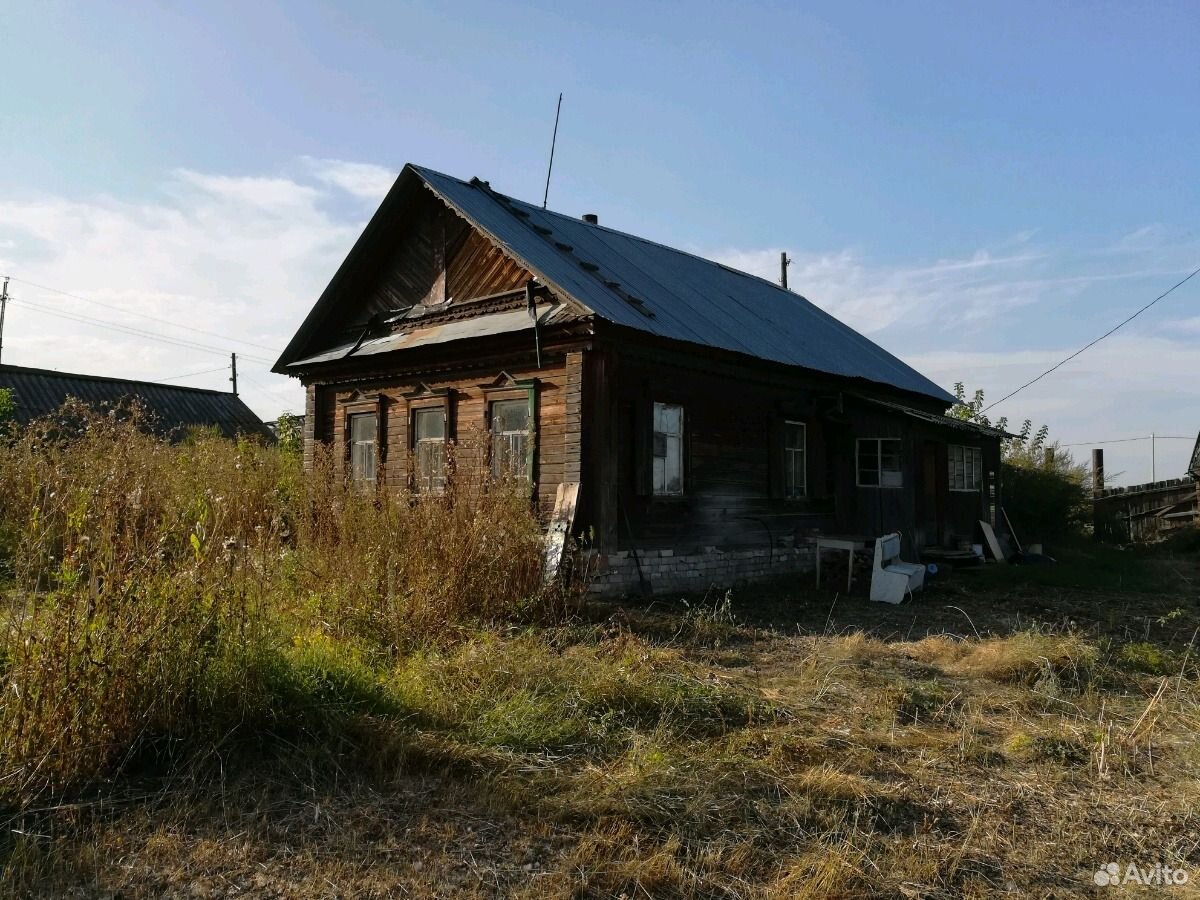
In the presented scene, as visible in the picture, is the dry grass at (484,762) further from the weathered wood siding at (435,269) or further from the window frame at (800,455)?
the window frame at (800,455)

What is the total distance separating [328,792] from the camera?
4.14m

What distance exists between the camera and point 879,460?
15258mm

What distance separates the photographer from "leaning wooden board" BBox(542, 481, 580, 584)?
969 cm

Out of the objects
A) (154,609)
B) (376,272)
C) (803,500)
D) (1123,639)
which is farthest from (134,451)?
(803,500)

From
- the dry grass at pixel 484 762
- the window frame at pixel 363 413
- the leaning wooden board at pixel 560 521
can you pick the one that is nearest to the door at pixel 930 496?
the leaning wooden board at pixel 560 521

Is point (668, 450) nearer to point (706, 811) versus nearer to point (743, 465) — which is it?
point (743, 465)

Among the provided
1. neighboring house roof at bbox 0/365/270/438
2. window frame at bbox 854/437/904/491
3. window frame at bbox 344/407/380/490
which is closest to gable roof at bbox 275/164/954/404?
window frame at bbox 854/437/904/491

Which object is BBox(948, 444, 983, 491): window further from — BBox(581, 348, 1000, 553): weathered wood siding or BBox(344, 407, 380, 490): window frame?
BBox(344, 407, 380, 490): window frame

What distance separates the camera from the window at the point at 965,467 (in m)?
17.7

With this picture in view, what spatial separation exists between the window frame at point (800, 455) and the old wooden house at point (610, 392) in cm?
4

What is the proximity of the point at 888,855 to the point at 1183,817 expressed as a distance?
1655 millimetres

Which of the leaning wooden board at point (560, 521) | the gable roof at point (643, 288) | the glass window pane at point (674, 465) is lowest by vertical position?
the leaning wooden board at point (560, 521)

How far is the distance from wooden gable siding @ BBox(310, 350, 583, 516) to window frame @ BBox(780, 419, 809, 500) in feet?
13.7

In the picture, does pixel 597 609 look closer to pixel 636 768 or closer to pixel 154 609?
pixel 636 768
